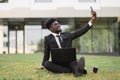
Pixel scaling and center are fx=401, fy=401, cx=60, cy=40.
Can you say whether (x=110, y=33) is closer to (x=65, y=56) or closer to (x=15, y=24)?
(x=15, y=24)

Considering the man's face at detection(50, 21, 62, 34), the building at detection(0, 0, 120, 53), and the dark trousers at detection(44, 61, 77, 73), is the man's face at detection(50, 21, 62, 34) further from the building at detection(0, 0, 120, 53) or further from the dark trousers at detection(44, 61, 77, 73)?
the building at detection(0, 0, 120, 53)

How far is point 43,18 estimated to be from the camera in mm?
41031

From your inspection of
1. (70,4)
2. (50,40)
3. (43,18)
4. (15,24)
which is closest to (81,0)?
(70,4)

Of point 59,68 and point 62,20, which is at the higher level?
point 62,20

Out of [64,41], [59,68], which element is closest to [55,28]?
[64,41]

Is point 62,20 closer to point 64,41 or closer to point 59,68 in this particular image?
point 64,41

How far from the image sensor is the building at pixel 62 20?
40.6 meters

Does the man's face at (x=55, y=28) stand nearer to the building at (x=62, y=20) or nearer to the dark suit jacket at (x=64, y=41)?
the dark suit jacket at (x=64, y=41)

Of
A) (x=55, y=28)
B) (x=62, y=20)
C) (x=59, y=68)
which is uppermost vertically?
(x=62, y=20)

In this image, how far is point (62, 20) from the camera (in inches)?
1656

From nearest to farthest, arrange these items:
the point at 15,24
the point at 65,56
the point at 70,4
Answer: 1. the point at 65,56
2. the point at 70,4
3. the point at 15,24

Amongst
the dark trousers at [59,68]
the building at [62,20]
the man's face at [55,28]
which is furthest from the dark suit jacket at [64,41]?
the building at [62,20]

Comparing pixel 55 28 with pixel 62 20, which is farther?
pixel 62 20

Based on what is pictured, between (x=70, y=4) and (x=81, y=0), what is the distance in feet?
5.06
